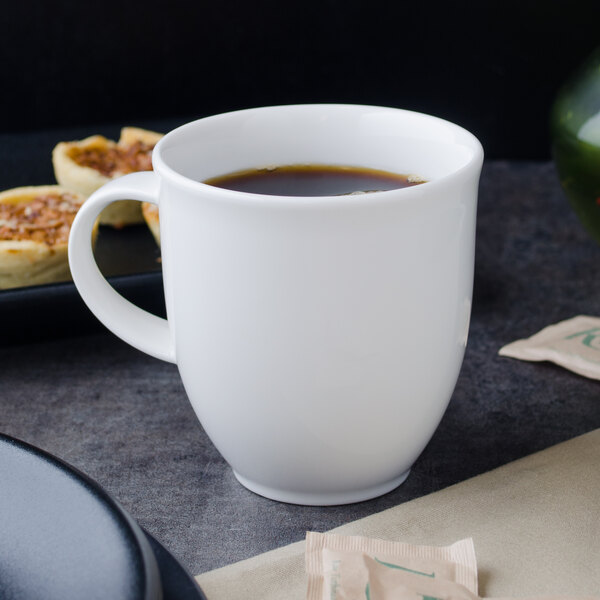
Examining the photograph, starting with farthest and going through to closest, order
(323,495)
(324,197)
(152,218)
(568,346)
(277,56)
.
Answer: (277,56), (152,218), (568,346), (323,495), (324,197)

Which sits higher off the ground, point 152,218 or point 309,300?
point 309,300

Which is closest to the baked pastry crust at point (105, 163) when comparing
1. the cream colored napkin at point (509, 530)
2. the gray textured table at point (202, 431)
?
the gray textured table at point (202, 431)

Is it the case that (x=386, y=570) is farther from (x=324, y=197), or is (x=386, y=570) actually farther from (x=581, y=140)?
(x=581, y=140)

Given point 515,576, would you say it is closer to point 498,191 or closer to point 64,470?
point 64,470

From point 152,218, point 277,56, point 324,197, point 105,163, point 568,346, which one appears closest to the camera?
point 324,197

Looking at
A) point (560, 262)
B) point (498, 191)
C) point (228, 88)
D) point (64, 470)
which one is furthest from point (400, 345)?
point (228, 88)

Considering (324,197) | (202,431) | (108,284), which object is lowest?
(202,431)

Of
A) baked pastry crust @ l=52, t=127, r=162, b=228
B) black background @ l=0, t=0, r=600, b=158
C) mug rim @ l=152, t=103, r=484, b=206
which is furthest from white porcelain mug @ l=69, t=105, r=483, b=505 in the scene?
black background @ l=0, t=0, r=600, b=158

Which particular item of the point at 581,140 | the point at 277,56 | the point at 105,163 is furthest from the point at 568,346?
the point at 277,56

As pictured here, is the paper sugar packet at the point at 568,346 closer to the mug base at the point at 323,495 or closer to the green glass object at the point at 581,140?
the green glass object at the point at 581,140
